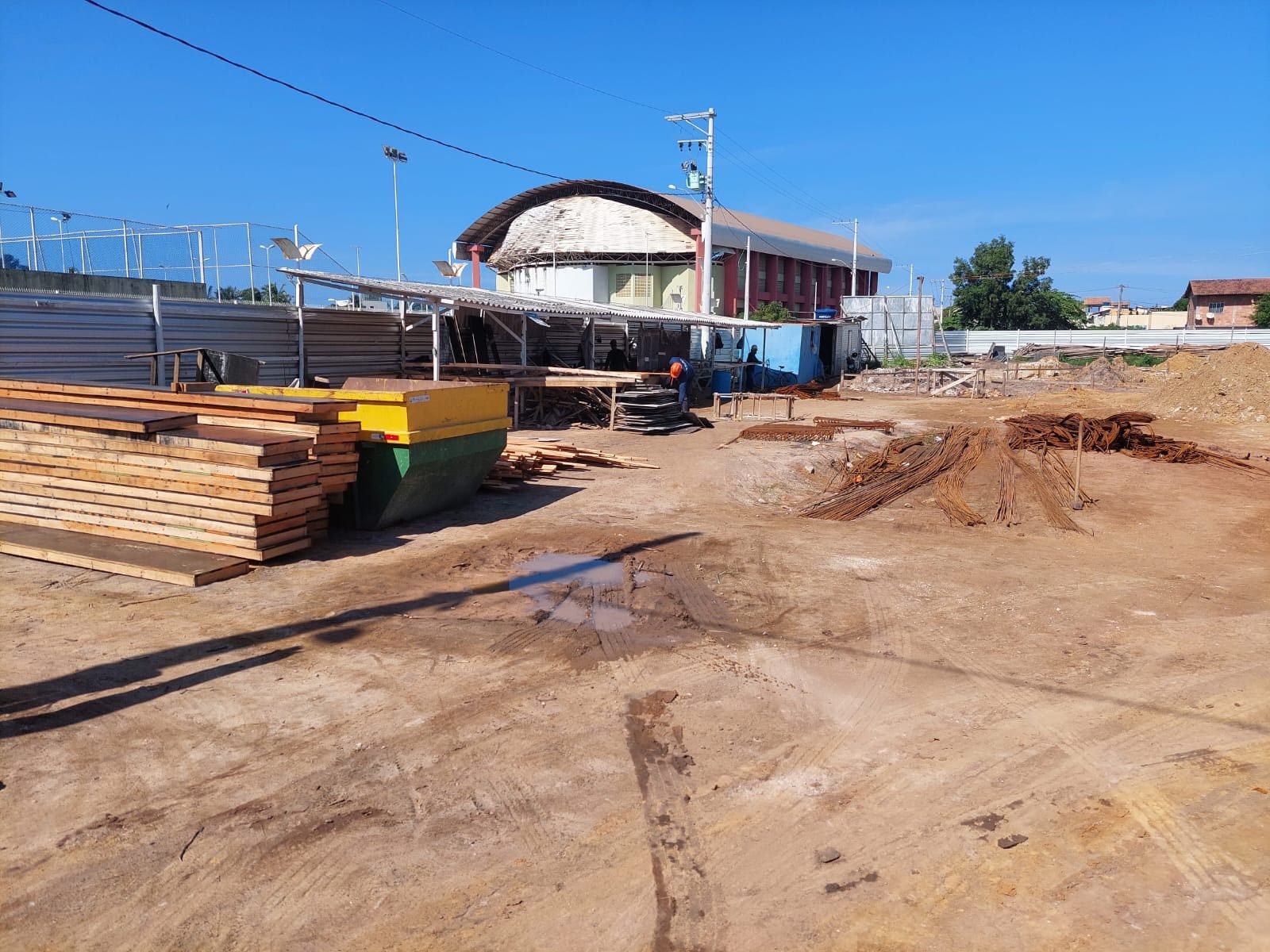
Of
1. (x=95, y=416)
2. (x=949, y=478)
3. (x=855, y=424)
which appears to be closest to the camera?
(x=95, y=416)

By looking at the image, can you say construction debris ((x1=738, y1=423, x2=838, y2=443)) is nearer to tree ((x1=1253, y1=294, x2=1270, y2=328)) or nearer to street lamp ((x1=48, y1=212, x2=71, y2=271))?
street lamp ((x1=48, y1=212, x2=71, y2=271))

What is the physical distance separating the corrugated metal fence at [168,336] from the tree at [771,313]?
27.6 meters

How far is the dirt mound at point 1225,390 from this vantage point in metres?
23.8

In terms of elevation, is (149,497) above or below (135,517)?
above

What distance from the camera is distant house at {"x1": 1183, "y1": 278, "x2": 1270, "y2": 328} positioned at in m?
67.9

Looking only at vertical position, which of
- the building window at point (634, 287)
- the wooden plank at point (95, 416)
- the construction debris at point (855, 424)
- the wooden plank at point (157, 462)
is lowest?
the construction debris at point (855, 424)

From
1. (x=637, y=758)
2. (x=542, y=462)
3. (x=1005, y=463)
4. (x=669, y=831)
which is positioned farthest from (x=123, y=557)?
(x=1005, y=463)

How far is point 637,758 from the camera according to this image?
16.1 feet

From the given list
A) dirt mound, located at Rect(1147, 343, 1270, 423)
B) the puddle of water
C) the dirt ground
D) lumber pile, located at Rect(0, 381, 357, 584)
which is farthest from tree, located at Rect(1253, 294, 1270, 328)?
lumber pile, located at Rect(0, 381, 357, 584)

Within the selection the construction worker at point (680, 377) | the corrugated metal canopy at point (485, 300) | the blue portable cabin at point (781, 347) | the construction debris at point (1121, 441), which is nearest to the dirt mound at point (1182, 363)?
the blue portable cabin at point (781, 347)

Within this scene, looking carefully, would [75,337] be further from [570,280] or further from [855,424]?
[570,280]

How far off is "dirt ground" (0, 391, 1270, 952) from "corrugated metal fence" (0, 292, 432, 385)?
21.3 ft

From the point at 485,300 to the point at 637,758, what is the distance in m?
17.9

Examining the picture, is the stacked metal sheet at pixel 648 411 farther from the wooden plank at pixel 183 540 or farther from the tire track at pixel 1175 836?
the tire track at pixel 1175 836
